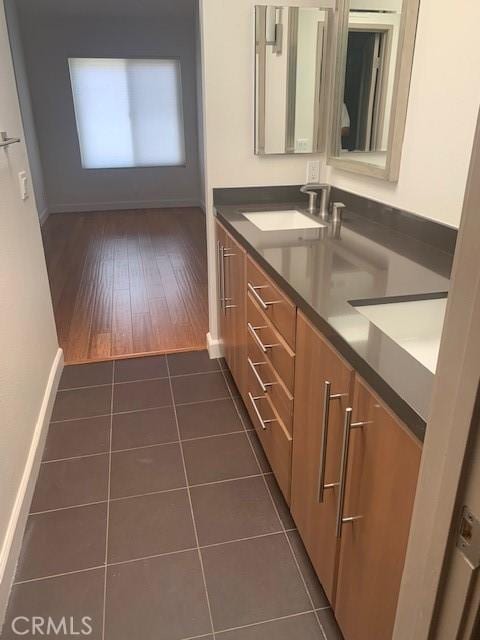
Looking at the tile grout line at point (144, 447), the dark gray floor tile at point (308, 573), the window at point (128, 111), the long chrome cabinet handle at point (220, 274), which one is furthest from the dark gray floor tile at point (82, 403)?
the window at point (128, 111)

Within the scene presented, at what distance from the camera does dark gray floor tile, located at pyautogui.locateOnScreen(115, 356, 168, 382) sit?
264cm

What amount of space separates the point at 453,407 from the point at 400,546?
1.67 ft

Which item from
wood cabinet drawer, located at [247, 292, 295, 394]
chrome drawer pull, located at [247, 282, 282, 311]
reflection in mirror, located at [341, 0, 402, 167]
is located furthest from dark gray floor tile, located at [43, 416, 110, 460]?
reflection in mirror, located at [341, 0, 402, 167]

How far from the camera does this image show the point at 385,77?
1793 millimetres

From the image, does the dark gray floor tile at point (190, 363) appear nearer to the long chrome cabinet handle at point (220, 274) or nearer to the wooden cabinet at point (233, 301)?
the wooden cabinet at point (233, 301)

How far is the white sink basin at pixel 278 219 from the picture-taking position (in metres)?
2.26

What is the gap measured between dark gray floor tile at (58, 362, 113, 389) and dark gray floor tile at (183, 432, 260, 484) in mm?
777

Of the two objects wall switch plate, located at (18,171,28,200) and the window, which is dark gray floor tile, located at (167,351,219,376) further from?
the window

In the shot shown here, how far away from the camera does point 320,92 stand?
2271 millimetres

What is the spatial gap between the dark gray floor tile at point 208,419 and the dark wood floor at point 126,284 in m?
0.65

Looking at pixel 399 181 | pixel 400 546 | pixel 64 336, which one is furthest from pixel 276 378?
pixel 64 336

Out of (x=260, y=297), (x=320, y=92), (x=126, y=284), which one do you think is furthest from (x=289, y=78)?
(x=126, y=284)

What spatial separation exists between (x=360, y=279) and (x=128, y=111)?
6.61 metres

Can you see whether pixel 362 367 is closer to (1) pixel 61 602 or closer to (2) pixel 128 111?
(1) pixel 61 602
